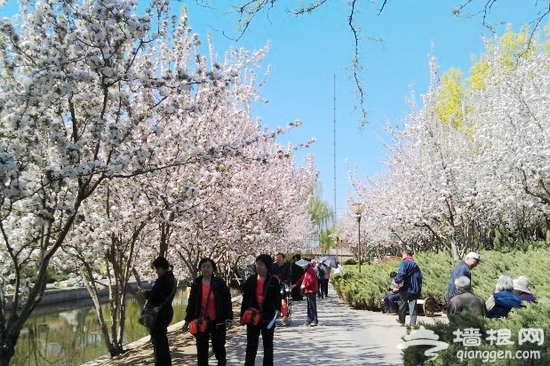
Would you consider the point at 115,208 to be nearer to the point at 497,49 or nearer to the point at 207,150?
the point at 207,150

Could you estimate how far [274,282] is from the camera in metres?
7.28

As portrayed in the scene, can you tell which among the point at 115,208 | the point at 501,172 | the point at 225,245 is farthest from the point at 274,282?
the point at 501,172

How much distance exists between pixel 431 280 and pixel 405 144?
639 centimetres

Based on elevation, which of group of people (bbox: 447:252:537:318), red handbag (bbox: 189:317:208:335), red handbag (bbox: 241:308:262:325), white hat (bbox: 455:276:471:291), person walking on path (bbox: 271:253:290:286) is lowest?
red handbag (bbox: 189:317:208:335)

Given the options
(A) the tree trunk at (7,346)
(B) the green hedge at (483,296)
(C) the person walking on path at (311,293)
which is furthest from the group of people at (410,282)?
(A) the tree trunk at (7,346)

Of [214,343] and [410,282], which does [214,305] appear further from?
[410,282]

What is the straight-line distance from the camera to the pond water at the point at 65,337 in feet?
46.6

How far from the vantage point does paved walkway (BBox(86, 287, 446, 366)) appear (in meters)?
8.61

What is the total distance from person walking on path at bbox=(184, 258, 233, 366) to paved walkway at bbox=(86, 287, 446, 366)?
132cm

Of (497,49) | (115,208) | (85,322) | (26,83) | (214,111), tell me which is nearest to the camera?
(26,83)

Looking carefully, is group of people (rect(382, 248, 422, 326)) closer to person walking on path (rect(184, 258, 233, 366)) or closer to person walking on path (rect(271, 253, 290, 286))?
person walking on path (rect(271, 253, 290, 286))

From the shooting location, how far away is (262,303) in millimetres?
7105

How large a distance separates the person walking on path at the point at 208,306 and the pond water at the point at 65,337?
7522 mm
